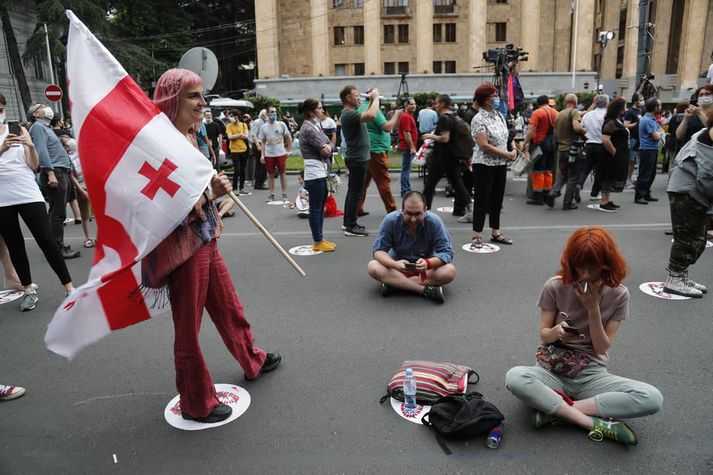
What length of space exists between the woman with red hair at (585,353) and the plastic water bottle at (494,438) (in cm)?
23

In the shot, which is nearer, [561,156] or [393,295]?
[393,295]

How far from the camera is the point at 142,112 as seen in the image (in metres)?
2.63

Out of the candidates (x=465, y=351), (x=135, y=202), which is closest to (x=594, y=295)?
(x=465, y=351)

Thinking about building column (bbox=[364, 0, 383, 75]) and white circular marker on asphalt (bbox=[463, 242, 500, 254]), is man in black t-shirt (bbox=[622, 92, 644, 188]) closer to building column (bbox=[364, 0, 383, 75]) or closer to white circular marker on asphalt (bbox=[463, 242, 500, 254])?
white circular marker on asphalt (bbox=[463, 242, 500, 254])

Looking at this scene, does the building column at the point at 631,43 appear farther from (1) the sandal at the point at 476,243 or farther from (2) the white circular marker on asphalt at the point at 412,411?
(2) the white circular marker on asphalt at the point at 412,411

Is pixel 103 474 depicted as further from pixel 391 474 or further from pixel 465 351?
pixel 465 351

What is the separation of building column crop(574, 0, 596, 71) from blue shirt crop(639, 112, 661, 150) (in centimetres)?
3922

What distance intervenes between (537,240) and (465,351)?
383 centimetres

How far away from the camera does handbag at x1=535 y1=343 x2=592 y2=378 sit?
9.93 ft

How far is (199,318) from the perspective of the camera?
2.94 metres

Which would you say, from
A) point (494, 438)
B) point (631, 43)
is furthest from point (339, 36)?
point (494, 438)

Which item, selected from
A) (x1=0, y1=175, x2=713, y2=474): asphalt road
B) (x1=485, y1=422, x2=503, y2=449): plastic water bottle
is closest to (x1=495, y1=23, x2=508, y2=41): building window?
(x1=0, y1=175, x2=713, y2=474): asphalt road

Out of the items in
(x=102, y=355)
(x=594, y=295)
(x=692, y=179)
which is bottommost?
(x=102, y=355)

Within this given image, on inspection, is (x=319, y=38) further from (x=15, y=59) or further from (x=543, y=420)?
(x=543, y=420)
